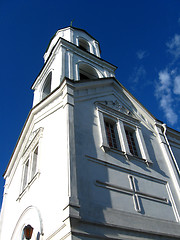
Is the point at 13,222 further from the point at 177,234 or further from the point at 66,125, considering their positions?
the point at 177,234

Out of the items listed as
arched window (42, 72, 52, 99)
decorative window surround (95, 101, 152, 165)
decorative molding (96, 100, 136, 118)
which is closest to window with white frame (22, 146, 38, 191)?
decorative window surround (95, 101, 152, 165)

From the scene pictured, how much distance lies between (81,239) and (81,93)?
6.81 m

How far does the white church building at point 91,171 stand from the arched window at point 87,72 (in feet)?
6.47

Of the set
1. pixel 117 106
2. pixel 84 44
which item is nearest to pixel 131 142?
pixel 117 106

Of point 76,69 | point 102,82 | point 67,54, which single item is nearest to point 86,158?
point 102,82

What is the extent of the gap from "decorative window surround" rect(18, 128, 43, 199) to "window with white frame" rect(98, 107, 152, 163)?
118 inches

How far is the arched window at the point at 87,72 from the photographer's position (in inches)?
670

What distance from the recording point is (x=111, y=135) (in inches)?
438

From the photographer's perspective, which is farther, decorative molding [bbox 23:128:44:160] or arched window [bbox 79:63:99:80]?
arched window [bbox 79:63:99:80]

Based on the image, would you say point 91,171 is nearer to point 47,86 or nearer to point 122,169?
point 122,169

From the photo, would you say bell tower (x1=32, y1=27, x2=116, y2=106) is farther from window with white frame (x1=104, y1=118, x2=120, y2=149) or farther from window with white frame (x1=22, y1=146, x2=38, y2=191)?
window with white frame (x1=22, y1=146, x2=38, y2=191)

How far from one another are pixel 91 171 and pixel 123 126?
4.14 m

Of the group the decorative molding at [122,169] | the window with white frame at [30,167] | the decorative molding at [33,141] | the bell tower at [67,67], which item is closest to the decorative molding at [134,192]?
the decorative molding at [122,169]

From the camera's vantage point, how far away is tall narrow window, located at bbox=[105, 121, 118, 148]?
35.2 feet
